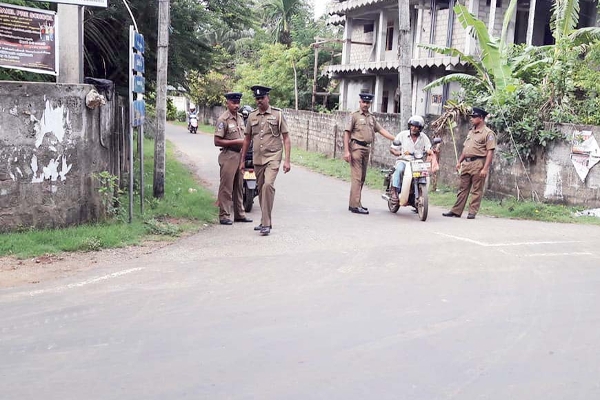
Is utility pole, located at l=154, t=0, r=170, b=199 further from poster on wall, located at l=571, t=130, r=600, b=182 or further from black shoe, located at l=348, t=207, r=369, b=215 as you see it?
poster on wall, located at l=571, t=130, r=600, b=182

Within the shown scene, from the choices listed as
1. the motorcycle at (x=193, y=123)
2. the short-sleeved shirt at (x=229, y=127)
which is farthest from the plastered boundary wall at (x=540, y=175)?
the motorcycle at (x=193, y=123)

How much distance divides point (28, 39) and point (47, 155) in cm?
157

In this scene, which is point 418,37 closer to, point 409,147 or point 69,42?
point 409,147

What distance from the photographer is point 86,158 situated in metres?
8.55

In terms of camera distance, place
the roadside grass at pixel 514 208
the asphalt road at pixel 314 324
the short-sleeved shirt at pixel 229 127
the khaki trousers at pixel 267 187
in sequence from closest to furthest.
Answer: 1. the asphalt road at pixel 314 324
2. the khaki trousers at pixel 267 187
3. the short-sleeved shirt at pixel 229 127
4. the roadside grass at pixel 514 208

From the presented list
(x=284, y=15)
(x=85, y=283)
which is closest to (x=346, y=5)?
(x=284, y=15)

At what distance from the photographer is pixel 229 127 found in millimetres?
9953

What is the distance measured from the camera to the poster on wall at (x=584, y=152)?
40.1 feet

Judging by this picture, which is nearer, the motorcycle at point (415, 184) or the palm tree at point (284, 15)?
the motorcycle at point (415, 184)

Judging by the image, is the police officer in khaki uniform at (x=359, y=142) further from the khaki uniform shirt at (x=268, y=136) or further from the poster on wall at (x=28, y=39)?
the poster on wall at (x=28, y=39)

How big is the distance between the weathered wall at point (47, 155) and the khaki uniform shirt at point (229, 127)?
1814mm

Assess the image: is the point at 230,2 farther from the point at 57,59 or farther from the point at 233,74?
the point at 233,74

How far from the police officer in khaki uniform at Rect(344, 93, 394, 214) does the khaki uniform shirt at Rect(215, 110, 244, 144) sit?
2.20m

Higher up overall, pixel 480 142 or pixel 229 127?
pixel 229 127
